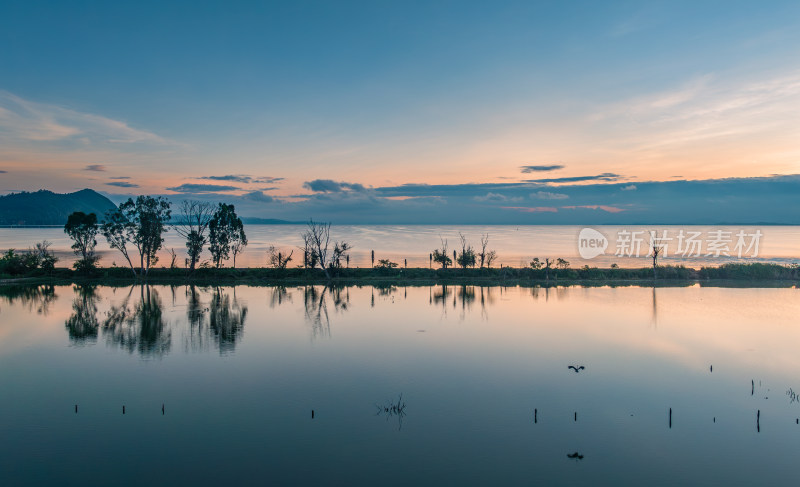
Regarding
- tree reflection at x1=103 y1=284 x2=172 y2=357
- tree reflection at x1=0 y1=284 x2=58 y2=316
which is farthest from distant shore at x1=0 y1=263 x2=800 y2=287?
tree reflection at x1=103 y1=284 x2=172 y2=357

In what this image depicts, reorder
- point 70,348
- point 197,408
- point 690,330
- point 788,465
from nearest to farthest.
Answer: point 788,465 → point 197,408 → point 70,348 → point 690,330

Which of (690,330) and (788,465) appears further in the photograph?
(690,330)

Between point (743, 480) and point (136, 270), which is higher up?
point (136, 270)

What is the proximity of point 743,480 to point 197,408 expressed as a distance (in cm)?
1575

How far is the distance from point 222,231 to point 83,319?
22502 mm

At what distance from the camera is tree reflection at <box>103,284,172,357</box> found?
22656 millimetres

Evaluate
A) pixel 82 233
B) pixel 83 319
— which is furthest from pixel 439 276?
pixel 82 233

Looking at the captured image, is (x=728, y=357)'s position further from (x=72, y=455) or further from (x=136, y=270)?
(x=136, y=270)

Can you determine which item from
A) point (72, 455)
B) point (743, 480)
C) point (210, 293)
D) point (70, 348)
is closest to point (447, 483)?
point (743, 480)

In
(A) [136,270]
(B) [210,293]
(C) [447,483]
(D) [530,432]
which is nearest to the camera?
(C) [447,483]

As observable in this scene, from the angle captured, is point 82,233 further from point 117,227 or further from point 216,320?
point 216,320

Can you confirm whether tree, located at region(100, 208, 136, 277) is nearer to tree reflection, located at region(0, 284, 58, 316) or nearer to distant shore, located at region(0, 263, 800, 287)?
distant shore, located at region(0, 263, 800, 287)

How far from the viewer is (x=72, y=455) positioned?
1209 cm

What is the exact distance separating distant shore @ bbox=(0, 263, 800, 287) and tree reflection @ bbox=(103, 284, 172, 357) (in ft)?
35.8
